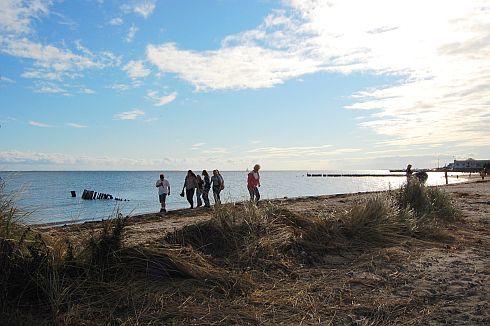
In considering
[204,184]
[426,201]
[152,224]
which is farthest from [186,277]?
[204,184]

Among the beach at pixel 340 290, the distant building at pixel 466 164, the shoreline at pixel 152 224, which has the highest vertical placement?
the distant building at pixel 466 164

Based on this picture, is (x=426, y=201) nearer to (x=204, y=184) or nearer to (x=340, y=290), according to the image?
(x=340, y=290)

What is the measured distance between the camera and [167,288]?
16.8 feet

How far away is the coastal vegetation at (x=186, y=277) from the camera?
4504 mm

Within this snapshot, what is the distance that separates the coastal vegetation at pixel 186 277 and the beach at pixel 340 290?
0.02m

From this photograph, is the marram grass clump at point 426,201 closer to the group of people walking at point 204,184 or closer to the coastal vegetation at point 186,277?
the coastal vegetation at point 186,277

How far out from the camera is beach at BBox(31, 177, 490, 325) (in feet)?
15.3

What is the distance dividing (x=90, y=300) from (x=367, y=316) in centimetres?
291

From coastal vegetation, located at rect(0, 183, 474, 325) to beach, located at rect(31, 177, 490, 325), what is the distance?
0.02 m

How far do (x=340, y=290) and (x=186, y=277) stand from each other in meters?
1.92

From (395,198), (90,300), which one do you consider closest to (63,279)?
(90,300)

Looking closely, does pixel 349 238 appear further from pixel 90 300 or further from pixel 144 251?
pixel 90 300

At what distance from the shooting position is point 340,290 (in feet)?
18.4

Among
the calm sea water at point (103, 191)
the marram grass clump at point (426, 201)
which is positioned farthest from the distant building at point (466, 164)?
the marram grass clump at point (426, 201)
